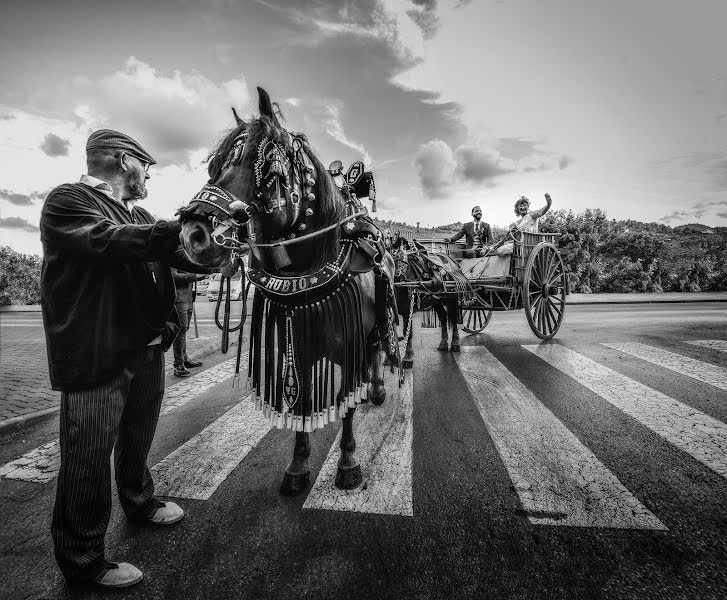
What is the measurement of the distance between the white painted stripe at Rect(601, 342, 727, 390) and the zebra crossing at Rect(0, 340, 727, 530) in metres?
0.02

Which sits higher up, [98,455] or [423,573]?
[98,455]

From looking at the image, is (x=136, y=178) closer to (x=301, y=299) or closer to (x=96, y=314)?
(x=96, y=314)

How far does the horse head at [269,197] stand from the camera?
1572 mm

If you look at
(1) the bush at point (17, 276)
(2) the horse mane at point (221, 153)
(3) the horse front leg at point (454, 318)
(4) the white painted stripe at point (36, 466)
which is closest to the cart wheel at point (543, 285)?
(3) the horse front leg at point (454, 318)

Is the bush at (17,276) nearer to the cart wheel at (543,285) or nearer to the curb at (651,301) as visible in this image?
the cart wheel at (543,285)

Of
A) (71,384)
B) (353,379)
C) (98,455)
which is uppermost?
(71,384)

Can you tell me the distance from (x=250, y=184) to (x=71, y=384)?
1269 millimetres

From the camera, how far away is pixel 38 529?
2.21 metres

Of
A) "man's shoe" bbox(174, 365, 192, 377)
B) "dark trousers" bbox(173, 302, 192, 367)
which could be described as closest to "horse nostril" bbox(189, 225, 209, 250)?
"dark trousers" bbox(173, 302, 192, 367)

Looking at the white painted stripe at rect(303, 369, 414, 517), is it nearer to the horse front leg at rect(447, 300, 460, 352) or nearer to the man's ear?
the man's ear

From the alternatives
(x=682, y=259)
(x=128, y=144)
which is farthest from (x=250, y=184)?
(x=682, y=259)

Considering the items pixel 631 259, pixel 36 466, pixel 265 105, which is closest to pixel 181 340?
pixel 36 466

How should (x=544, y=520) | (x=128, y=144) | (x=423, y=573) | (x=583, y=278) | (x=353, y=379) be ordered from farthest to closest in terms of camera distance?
(x=583, y=278) < (x=353, y=379) < (x=544, y=520) < (x=128, y=144) < (x=423, y=573)

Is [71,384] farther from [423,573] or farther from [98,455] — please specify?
[423,573]
